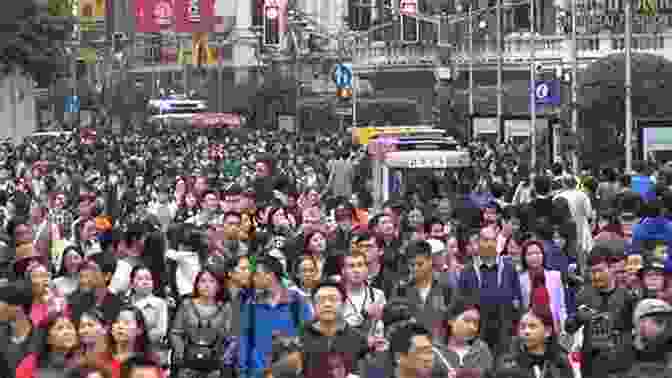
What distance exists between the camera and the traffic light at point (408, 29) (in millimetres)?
75863

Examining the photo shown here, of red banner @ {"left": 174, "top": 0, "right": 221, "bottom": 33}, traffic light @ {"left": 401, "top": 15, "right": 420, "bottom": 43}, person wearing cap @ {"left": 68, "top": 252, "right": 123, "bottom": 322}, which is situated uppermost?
red banner @ {"left": 174, "top": 0, "right": 221, "bottom": 33}

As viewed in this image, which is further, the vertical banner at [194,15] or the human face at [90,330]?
the vertical banner at [194,15]

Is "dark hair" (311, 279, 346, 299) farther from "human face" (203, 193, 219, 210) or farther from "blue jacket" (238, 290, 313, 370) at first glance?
"human face" (203, 193, 219, 210)

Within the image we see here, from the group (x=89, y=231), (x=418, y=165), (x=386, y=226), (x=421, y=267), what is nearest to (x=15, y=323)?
(x=421, y=267)

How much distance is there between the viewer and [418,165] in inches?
1233

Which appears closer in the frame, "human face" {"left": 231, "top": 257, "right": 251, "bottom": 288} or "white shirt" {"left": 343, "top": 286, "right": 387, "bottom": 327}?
"white shirt" {"left": 343, "top": 286, "right": 387, "bottom": 327}

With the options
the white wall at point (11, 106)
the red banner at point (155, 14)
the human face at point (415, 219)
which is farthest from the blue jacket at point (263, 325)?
the white wall at point (11, 106)

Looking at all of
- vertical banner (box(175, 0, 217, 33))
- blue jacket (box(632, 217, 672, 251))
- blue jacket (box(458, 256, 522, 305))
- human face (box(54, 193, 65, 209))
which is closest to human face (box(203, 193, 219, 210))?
human face (box(54, 193, 65, 209))

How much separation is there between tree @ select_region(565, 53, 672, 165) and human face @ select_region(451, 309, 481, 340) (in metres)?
27.1

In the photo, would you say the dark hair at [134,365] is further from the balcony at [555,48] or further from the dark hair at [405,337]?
the balcony at [555,48]

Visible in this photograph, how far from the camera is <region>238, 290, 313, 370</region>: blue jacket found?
1384 cm

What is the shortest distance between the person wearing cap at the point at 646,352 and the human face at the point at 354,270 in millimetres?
2950

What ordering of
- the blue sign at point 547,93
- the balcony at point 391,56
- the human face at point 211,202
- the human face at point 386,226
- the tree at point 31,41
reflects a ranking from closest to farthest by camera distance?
the human face at point 386,226 < the human face at point 211,202 < the blue sign at point 547,93 < the tree at point 31,41 < the balcony at point 391,56

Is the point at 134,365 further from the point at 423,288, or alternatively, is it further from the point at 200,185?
the point at 200,185
